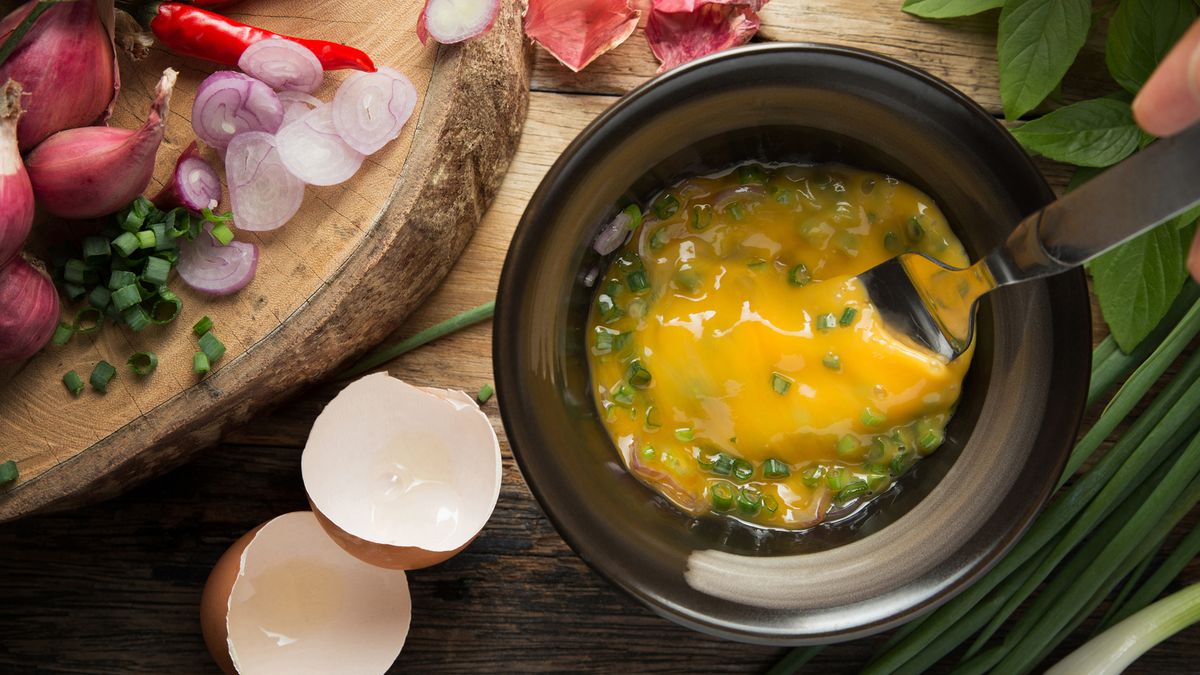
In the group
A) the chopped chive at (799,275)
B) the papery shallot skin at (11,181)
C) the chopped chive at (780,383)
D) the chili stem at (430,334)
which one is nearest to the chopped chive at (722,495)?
the chopped chive at (780,383)

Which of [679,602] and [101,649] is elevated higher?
[679,602]

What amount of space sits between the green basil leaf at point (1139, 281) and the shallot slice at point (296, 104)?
1.12 meters

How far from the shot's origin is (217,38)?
123 centimetres

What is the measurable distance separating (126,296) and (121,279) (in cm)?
3

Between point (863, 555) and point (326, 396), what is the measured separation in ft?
2.78

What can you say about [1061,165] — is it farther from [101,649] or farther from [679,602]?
[101,649]

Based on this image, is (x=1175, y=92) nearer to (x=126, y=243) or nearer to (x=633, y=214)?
(x=633, y=214)

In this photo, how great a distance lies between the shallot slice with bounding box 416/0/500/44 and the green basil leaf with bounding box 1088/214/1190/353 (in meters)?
0.93

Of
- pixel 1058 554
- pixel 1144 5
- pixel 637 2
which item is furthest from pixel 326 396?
pixel 1144 5

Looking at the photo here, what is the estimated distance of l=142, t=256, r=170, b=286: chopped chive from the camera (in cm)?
124

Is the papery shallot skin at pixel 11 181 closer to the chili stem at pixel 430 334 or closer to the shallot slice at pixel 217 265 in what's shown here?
the shallot slice at pixel 217 265

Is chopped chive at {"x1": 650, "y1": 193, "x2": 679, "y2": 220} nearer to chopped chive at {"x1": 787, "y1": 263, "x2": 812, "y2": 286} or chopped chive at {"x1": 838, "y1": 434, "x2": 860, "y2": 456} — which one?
chopped chive at {"x1": 787, "y1": 263, "x2": 812, "y2": 286}

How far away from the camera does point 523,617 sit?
155 centimetres

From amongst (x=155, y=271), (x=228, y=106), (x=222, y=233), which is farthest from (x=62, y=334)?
(x=228, y=106)
